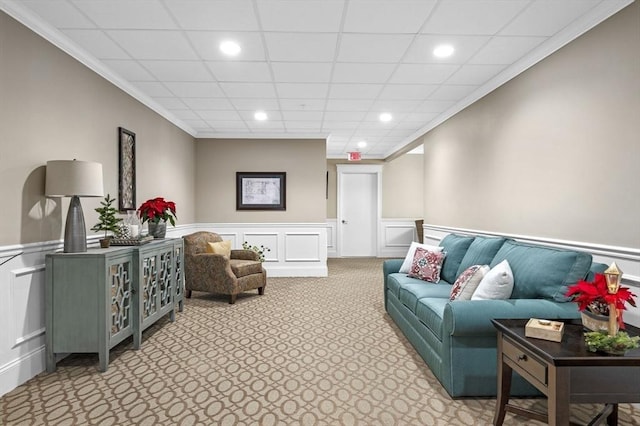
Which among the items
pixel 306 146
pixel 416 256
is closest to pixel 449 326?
pixel 416 256

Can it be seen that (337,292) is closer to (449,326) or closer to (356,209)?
(449,326)

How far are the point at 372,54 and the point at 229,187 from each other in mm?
4032

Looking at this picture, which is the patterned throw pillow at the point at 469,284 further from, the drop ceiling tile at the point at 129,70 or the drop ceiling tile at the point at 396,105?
the drop ceiling tile at the point at 129,70

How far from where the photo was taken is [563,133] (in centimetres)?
282

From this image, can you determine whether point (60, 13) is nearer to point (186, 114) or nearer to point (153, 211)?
point (153, 211)

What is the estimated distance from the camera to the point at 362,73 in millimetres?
3623

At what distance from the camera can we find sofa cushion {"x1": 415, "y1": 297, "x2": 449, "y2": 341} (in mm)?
2494

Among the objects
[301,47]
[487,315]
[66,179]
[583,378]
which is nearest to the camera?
[583,378]

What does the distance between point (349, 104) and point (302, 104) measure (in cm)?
60

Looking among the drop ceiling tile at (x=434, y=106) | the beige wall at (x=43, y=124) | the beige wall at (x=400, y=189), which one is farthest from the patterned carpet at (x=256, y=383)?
the beige wall at (x=400, y=189)

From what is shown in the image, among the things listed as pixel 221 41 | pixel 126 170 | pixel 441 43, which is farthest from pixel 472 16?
pixel 126 170

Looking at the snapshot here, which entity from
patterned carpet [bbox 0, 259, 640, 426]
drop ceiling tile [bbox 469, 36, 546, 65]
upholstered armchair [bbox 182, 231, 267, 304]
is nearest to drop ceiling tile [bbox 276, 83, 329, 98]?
drop ceiling tile [bbox 469, 36, 546, 65]

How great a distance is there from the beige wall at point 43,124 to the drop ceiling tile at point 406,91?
2932 mm

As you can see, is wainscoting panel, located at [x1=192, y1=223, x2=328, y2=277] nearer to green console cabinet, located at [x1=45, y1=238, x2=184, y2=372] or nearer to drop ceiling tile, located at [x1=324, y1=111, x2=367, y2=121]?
drop ceiling tile, located at [x1=324, y1=111, x2=367, y2=121]
